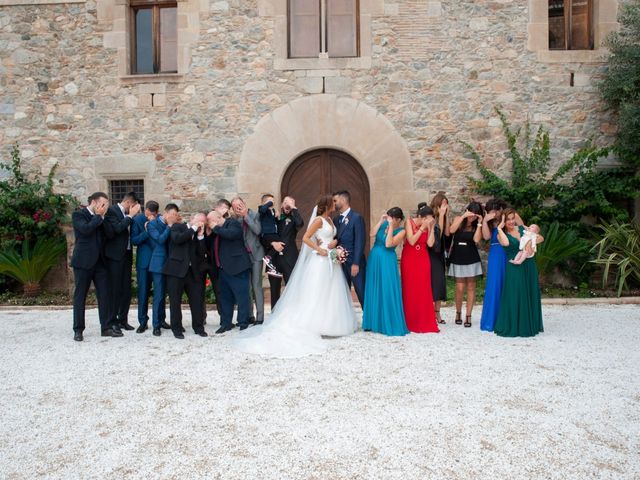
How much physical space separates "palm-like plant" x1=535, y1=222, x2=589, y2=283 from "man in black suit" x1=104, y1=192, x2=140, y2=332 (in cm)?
659

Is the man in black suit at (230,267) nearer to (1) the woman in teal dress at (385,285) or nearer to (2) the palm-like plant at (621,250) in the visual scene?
(1) the woman in teal dress at (385,285)

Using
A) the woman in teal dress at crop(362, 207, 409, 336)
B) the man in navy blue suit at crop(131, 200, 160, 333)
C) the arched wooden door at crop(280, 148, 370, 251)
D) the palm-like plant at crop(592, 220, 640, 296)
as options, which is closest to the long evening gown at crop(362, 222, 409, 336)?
the woman in teal dress at crop(362, 207, 409, 336)

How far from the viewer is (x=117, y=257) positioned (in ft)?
21.6

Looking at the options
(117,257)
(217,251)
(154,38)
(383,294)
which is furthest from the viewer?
(154,38)

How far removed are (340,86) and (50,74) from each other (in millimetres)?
5424

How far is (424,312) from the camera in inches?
255

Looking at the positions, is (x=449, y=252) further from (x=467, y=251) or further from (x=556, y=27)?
(x=556, y=27)

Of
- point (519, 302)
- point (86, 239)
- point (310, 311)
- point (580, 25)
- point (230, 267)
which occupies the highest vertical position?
point (580, 25)

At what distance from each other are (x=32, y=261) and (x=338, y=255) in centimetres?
618

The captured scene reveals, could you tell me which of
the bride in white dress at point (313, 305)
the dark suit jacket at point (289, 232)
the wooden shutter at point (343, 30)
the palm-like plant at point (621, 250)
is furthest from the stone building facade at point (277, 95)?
the bride in white dress at point (313, 305)

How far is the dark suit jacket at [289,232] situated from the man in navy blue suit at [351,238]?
709mm

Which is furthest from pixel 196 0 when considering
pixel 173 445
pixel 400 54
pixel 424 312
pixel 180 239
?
pixel 173 445

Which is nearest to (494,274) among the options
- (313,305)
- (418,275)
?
(418,275)

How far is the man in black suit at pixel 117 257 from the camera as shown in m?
6.48
